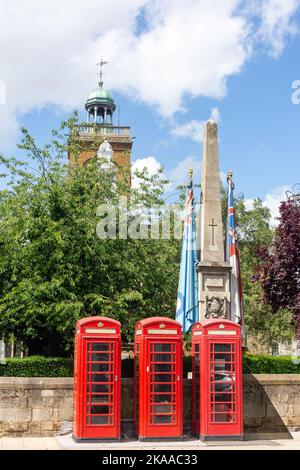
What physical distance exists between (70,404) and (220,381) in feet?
11.8

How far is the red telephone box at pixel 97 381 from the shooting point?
502 inches

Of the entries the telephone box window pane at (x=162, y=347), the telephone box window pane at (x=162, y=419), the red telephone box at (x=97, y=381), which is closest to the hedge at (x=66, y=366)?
the red telephone box at (x=97, y=381)

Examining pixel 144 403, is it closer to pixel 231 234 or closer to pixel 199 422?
pixel 199 422

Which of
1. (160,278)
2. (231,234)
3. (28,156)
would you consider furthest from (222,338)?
(28,156)

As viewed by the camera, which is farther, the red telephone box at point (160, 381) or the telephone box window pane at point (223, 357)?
the telephone box window pane at point (223, 357)

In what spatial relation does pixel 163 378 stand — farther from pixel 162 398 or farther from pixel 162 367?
pixel 162 398

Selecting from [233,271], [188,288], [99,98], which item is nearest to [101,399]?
[188,288]

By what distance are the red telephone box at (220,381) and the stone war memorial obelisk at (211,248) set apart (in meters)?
1.87

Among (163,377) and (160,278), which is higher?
(160,278)

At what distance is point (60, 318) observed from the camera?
49.9 feet

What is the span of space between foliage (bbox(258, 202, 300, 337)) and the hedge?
3.43 meters

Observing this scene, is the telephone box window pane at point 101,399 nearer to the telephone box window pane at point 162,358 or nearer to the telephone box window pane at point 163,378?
the telephone box window pane at point 163,378

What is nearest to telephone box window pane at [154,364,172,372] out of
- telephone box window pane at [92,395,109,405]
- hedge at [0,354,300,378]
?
telephone box window pane at [92,395,109,405]

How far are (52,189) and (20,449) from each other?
7.53 metres
